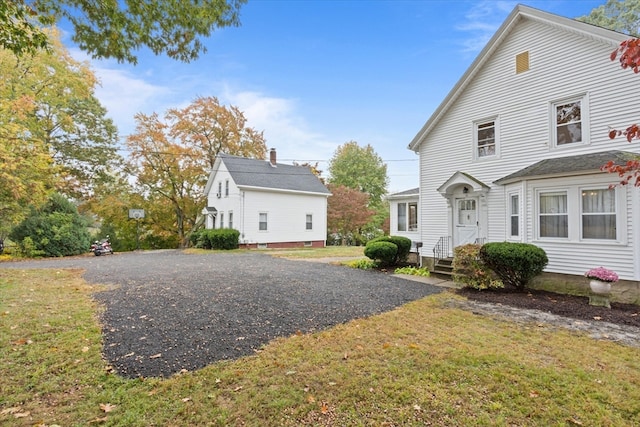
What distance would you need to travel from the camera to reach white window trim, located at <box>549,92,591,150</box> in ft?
26.9

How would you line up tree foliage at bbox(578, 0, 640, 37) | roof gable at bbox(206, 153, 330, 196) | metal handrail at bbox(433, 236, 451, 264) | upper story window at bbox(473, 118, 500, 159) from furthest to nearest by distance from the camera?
1. roof gable at bbox(206, 153, 330, 196)
2. tree foliage at bbox(578, 0, 640, 37)
3. metal handrail at bbox(433, 236, 451, 264)
4. upper story window at bbox(473, 118, 500, 159)

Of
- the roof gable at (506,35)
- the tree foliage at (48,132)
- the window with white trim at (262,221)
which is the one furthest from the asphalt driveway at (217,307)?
the window with white trim at (262,221)

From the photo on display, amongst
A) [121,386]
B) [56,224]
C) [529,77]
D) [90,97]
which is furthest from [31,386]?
[90,97]

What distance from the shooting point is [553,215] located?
27.7ft

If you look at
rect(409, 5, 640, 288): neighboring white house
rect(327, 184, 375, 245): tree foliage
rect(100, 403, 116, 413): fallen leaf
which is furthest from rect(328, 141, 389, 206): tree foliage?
rect(100, 403, 116, 413): fallen leaf

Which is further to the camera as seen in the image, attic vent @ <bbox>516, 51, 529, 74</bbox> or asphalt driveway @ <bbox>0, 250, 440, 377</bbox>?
attic vent @ <bbox>516, 51, 529, 74</bbox>

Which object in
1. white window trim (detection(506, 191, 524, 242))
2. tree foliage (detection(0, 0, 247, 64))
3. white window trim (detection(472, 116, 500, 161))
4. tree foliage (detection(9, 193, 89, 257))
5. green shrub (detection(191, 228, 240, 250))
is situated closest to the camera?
tree foliage (detection(0, 0, 247, 64))

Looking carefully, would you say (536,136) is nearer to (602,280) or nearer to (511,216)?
→ (511,216)

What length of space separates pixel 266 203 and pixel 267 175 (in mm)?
2564

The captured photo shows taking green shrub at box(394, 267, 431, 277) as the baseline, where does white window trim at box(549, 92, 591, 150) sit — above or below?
above

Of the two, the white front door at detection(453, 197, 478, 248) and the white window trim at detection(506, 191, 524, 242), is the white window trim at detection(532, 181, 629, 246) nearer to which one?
the white window trim at detection(506, 191, 524, 242)

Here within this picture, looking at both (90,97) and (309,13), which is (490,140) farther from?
(90,97)

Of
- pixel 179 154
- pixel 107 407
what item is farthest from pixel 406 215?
pixel 179 154

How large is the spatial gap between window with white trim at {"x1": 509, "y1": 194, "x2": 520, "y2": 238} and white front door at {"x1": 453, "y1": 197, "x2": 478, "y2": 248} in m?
1.17
